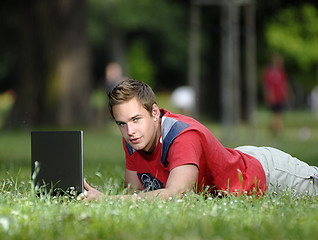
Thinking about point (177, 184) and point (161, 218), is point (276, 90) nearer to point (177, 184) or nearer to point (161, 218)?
point (177, 184)

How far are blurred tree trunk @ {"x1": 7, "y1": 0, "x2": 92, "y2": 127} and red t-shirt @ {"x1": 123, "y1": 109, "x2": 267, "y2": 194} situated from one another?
1198cm

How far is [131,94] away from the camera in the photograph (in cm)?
400

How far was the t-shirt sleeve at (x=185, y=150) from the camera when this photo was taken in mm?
3807

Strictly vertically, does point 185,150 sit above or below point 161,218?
above

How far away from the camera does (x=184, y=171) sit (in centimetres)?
378

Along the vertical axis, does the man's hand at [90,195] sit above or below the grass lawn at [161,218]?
below

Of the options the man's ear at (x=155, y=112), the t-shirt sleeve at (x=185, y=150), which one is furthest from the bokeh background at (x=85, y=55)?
the t-shirt sleeve at (x=185, y=150)

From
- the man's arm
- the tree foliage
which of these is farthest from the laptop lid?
the tree foliage

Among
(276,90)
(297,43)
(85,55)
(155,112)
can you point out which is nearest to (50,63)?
(85,55)

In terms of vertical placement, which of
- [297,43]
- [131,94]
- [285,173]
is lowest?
[285,173]

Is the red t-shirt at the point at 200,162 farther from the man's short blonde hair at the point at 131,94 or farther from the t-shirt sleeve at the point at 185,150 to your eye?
the man's short blonde hair at the point at 131,94

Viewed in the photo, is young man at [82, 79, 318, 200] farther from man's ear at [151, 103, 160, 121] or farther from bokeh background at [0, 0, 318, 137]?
bokeh background at [0, 0, 318, 137]

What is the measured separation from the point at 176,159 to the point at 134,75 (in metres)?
48.5

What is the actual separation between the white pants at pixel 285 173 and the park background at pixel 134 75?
591 millimetres
